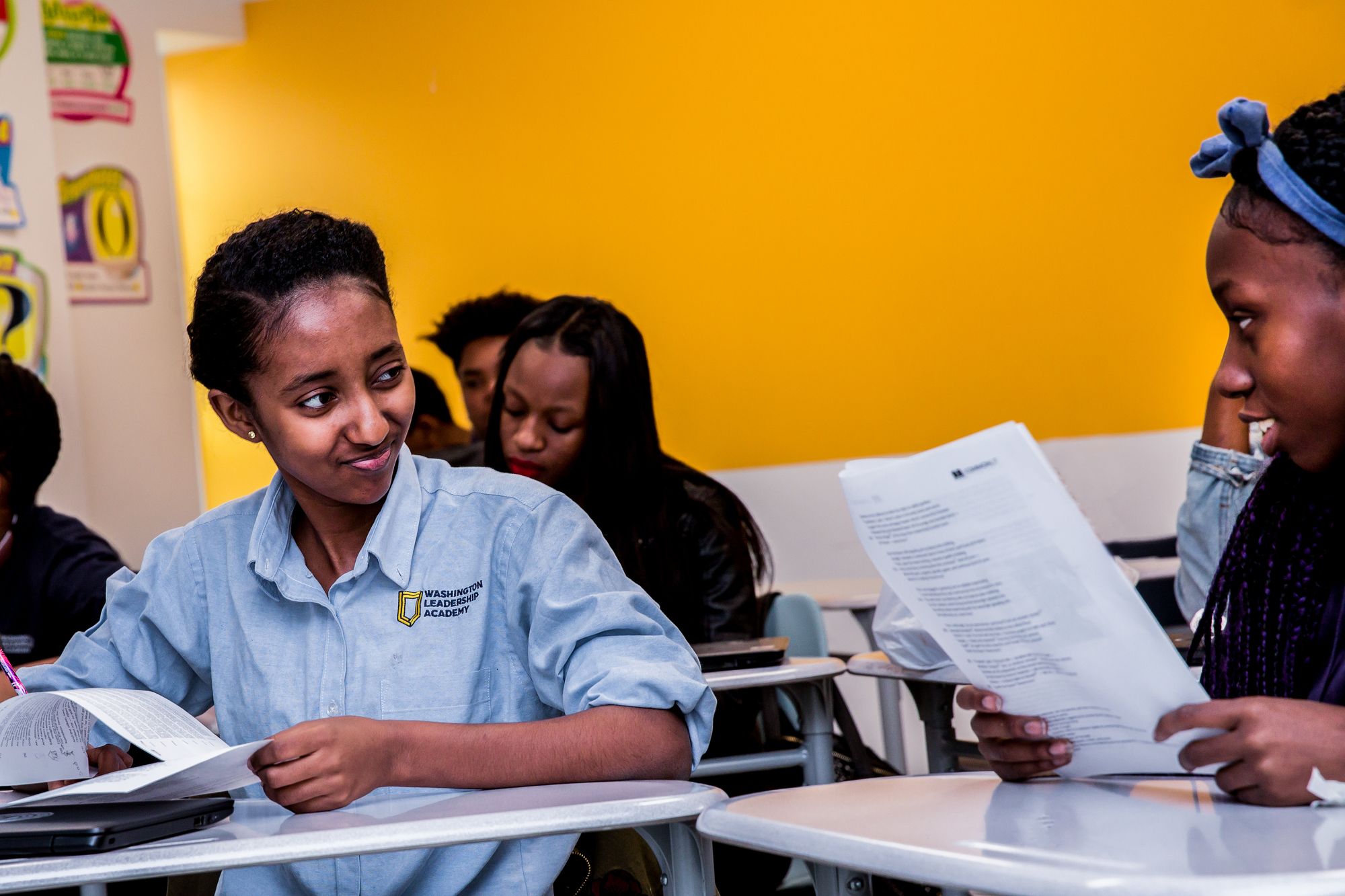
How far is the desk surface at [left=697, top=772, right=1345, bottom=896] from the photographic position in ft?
2.60

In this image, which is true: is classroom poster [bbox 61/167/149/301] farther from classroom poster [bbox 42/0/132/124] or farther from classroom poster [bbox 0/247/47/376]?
classroom poster [bbox 0/247/47/376]

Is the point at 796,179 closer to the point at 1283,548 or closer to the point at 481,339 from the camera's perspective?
the point at 481,339

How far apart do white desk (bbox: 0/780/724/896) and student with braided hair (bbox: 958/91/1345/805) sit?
0.25m

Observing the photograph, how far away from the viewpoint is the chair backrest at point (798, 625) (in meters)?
2.57

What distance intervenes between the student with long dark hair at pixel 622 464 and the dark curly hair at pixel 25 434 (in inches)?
33.8

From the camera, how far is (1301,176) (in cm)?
107

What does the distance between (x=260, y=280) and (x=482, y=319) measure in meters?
2.74

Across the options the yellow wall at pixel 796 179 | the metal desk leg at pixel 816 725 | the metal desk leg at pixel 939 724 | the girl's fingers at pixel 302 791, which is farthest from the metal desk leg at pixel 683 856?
the yellow wall at pixel 796 179

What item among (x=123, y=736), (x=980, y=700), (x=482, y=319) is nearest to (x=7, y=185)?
(x=482, y=319)

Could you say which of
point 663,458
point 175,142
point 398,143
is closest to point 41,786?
point 663,458

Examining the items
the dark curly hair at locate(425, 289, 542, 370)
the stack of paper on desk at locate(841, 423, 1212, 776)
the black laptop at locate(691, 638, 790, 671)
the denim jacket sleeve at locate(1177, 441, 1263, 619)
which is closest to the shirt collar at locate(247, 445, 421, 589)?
the stack of paper on desk at locate(841, 423, 1212, 776)

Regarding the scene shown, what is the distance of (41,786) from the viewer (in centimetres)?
141

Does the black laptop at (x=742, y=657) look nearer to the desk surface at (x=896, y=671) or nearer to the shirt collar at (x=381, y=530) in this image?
the desk surface at (x=896, y=671)

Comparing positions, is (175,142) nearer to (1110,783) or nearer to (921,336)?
(921,336)
